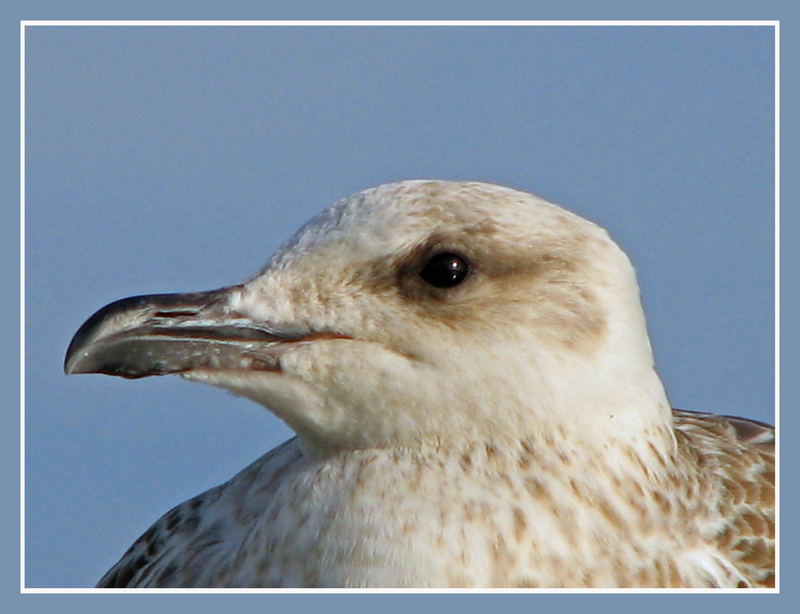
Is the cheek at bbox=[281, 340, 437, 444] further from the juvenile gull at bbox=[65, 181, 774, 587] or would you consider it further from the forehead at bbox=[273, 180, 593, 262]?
the forehead at bbox=[273, 180, 593, 262]

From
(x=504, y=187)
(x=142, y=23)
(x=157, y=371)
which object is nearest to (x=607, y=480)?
(x=504, y=187)

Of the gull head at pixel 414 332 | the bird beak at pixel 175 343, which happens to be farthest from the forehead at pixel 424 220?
the bird beak at pixel 175 343

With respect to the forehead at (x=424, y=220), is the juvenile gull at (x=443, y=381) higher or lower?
lower

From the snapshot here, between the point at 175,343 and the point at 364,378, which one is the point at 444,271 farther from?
the point at 175,343

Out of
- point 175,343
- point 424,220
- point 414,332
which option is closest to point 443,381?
point 414,332

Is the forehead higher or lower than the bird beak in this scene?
higher

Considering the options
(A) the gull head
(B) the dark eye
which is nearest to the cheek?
(A) the gull head

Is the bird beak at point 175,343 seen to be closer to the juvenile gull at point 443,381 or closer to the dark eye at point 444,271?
the juvenile gull at point 443,381
